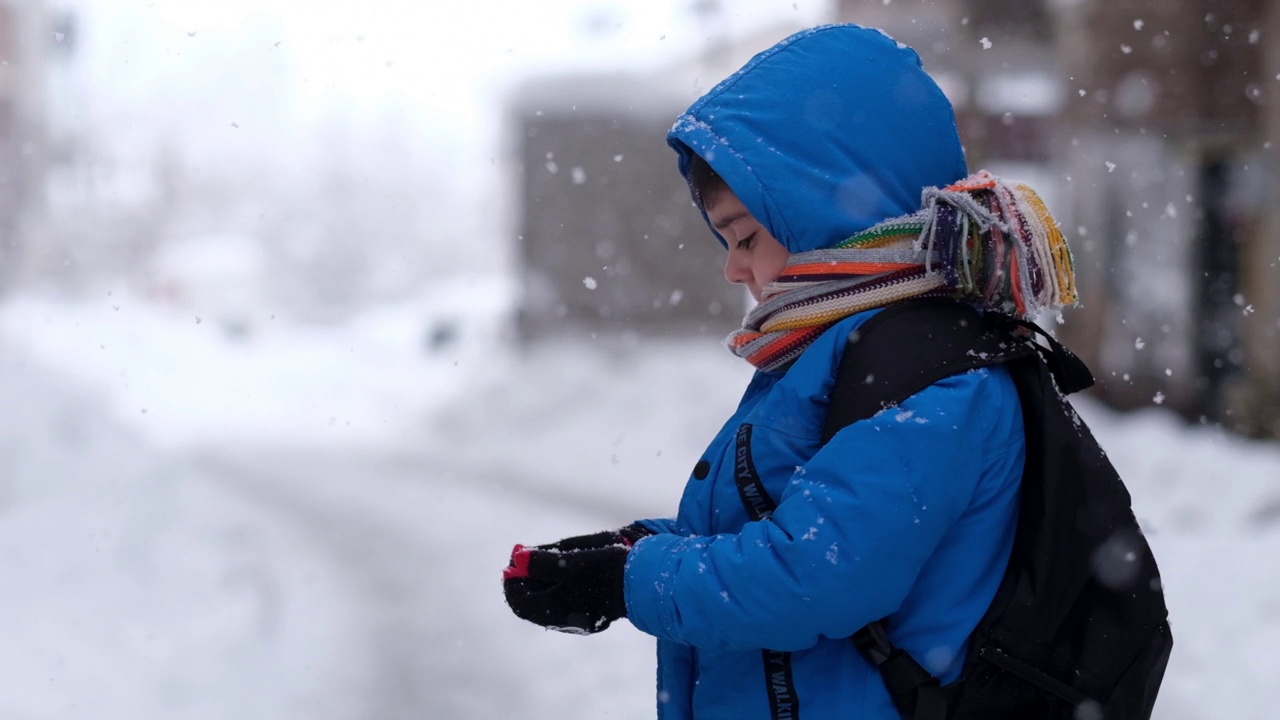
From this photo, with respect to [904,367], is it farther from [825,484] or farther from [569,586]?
[569,586]

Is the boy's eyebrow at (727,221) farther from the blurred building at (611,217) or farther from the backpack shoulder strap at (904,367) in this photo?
the blurred building at (611,217)

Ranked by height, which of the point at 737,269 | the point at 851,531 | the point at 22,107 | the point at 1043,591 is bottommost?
the point at 22,107

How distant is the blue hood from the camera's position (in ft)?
5.27

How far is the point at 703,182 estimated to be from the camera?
1801mm

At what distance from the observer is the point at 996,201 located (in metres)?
1.57

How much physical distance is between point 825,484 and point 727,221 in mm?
509

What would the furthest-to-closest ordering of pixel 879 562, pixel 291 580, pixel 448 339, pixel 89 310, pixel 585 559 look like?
pixel 448 339, pixel 89 310, pixel 291 580, pixel 585 559, pixel 879 562

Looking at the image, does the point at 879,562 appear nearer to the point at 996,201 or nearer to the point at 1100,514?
the point at 1100,514

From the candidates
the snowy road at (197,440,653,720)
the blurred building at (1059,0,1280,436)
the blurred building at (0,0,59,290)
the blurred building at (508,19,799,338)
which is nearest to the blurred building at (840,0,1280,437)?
the blurred building at (1059,0,1280,436)

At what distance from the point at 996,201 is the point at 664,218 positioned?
44.2ft

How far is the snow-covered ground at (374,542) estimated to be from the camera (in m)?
4.46

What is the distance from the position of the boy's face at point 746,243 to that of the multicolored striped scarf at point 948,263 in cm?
8

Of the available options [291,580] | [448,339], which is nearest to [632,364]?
[291,580]

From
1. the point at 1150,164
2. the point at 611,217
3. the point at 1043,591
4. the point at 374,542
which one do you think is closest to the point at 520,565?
the point at 1043,591
